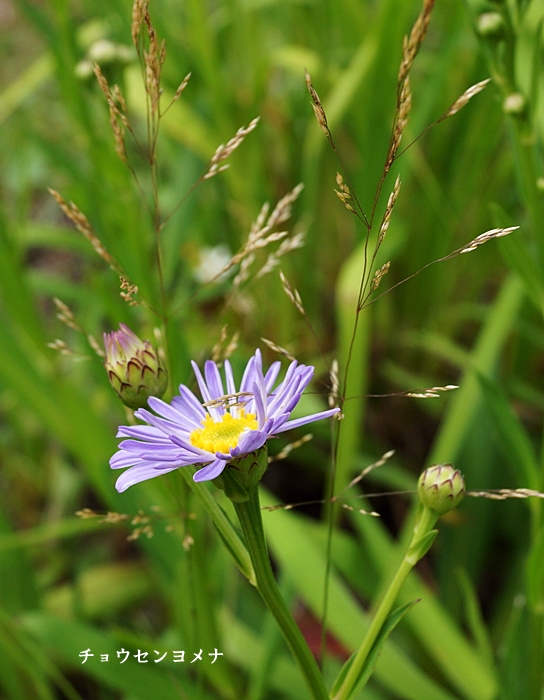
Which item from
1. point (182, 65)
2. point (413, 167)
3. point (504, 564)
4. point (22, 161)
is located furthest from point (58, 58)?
point (504, 564)

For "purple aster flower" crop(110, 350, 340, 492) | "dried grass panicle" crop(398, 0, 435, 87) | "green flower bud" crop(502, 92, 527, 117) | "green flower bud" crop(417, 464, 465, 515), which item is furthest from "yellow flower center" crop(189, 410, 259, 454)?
"green flower bud" crop(502, 92, 527, 117)

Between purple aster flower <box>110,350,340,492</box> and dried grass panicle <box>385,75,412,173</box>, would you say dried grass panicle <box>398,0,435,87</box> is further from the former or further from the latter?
purple aster flower <box>110,350,340,492</box>

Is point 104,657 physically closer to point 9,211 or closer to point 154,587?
point 154,587

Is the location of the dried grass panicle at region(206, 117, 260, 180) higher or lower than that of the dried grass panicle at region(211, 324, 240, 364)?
higher

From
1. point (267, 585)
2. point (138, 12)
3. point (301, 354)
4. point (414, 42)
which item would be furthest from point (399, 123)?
point (301, 354)

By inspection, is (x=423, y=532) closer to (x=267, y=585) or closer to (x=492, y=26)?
(x=267, y=585)

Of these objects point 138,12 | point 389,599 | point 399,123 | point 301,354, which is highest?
point 138,12
